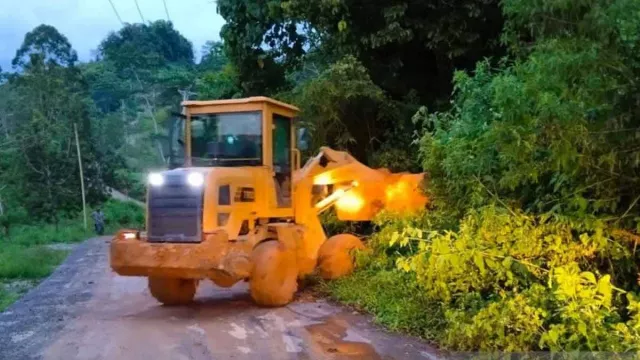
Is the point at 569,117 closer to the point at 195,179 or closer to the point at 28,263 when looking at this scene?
the point at 195,179

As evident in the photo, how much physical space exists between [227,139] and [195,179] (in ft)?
3.78

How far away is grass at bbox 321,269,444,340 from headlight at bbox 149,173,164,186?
2.75m

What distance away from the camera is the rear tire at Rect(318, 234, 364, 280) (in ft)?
37.2

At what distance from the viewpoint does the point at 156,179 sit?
10.1 metres

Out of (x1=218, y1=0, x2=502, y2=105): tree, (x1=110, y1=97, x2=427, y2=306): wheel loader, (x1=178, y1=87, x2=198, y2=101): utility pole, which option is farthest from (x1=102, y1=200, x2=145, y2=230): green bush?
(x1=110, y1=97, x2=427, y2=306): wheel loader

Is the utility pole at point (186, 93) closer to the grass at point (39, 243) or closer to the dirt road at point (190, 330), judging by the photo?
the grass at point (39, 243)

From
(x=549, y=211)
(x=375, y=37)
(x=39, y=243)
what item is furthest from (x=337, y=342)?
(x=39, y=243)

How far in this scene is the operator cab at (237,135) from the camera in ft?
34.8

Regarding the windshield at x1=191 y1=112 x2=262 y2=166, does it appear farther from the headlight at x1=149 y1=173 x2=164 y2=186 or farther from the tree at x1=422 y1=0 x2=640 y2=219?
the tree at x1=422 y1=0 x2=640 y2=219

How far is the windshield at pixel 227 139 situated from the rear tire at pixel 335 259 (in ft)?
5.82

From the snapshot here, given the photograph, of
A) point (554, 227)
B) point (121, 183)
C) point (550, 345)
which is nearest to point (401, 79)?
point (554, 227)

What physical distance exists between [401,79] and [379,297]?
25.2 ft

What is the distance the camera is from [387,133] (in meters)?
15.8

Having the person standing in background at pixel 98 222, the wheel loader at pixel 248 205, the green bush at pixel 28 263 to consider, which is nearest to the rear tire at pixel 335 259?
the wheel loader at pixel 248 205
